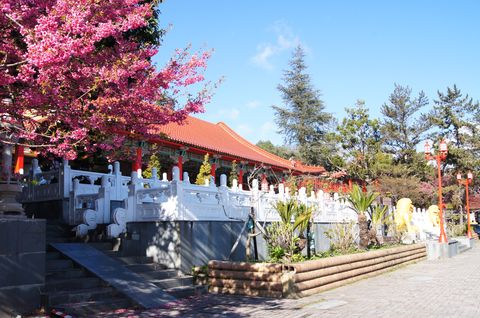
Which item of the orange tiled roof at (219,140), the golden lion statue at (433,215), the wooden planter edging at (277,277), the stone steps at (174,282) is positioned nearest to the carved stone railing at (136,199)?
the stone steps at (174,282)

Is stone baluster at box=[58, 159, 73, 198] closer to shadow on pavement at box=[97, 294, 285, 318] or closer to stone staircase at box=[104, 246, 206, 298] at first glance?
stone staircase at box=[104, 246, 206, 298]

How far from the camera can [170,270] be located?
966 centimetres

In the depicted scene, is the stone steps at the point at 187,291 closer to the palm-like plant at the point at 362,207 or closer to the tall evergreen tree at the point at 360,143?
the palm-like plant at the point at 362,207

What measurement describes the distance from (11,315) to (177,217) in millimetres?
3922

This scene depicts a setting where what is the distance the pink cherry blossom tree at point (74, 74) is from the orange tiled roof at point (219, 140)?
12842 mm

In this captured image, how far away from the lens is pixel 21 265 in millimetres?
6691

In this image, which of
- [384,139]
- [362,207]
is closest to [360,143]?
[384,139]

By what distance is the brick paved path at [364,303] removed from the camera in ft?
24.3

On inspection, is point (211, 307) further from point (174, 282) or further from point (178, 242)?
point (178, 242)

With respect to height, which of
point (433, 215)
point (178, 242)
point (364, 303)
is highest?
point (433, 215)

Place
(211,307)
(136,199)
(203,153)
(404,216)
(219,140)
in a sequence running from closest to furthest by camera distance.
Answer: (211,307) < (136,199) < (404,216) < (203,153) < (219,140)

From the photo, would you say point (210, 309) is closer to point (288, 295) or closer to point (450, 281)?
point (288, 295)

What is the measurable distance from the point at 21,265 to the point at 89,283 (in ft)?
5.29

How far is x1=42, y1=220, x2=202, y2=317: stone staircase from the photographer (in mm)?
7199
